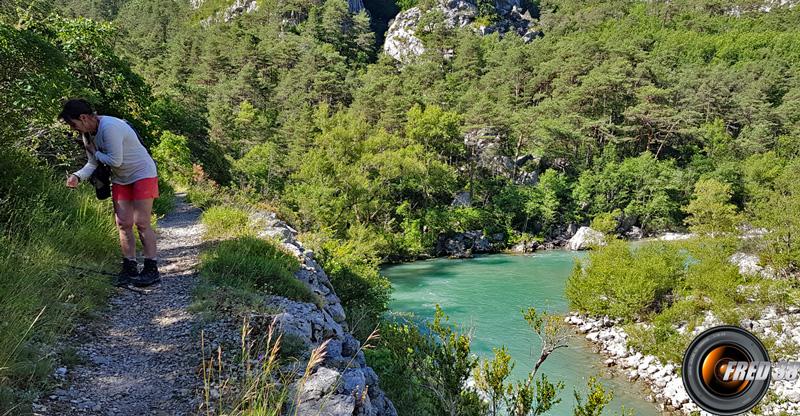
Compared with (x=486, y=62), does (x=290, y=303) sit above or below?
below

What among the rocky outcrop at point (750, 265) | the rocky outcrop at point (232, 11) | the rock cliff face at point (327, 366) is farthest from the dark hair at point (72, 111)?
the rocky outcrop at point (232, 11)

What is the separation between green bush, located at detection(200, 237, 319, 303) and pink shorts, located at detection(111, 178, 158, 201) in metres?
1.38

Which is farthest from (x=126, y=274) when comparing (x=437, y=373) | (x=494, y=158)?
(x=494, y=158)

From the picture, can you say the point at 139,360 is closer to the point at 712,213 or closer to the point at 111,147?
the point at 111,147

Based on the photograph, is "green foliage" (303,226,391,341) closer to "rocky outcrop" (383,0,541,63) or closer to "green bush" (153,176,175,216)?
"green bush" (153,176,175,216)

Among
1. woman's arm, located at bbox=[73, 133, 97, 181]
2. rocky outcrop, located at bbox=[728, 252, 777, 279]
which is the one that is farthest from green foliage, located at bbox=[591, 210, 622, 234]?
woman's arm, located at bbox=[73, 133, 97, 181]

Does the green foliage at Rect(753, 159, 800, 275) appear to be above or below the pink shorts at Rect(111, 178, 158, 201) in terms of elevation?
below

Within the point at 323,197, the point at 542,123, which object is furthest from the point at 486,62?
the point at 323,197

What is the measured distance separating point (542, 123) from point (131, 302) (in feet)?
136

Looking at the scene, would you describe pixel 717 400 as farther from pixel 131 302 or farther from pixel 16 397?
pixel 131 302

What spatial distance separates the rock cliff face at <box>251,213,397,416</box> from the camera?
10.6 ft

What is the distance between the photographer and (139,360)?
341cm

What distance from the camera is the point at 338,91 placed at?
4894cm

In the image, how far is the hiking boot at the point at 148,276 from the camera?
473 cm
